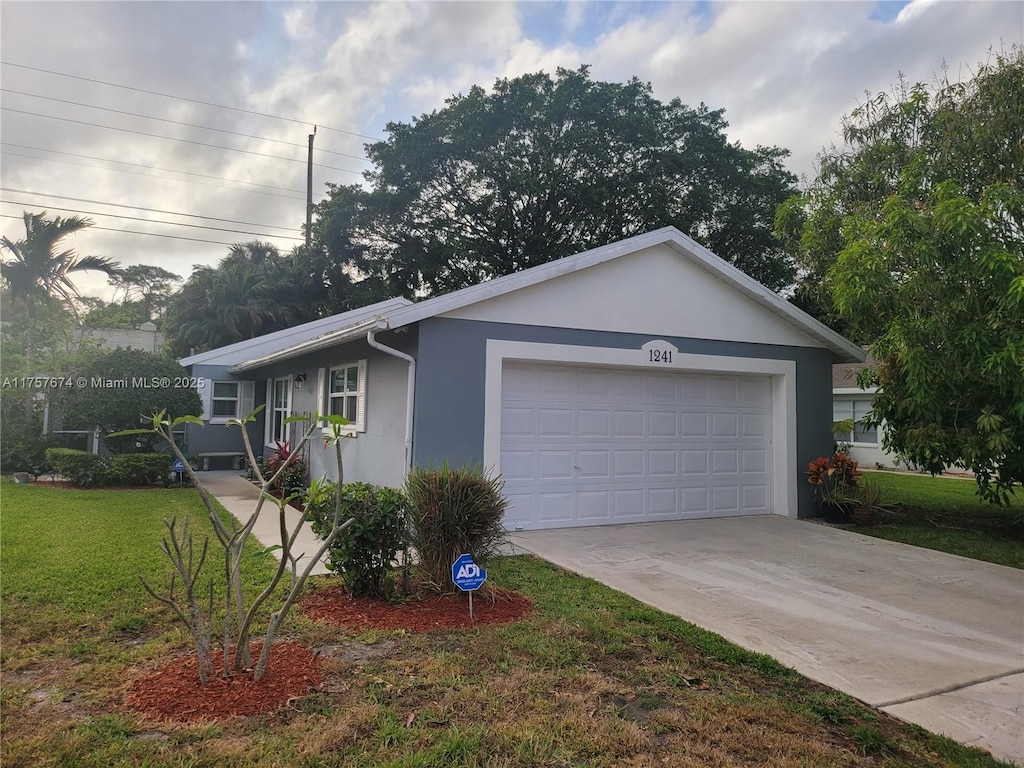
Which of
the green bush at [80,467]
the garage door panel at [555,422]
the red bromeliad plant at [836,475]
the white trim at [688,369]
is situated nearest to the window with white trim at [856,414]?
the red bromeliad plant at [836,475]

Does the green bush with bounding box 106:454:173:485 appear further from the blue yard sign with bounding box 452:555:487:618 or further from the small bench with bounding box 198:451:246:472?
the blue yard sign with bounding box 452:555:487:618

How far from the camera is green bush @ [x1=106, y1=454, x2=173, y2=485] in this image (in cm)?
1216

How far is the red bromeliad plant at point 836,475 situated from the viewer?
976 cm

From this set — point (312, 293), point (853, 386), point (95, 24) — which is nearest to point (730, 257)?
point (853, 386)

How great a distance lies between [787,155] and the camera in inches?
938

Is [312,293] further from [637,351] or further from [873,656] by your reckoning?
[873,656]

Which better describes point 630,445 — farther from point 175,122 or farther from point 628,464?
point 175,122

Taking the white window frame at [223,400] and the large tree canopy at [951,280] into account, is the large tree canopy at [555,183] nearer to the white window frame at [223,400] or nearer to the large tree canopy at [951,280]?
the white window frame at [223,400]

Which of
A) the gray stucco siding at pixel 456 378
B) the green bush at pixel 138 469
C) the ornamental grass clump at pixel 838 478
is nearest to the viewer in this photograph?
the gray stucco siding at pixel 456 378

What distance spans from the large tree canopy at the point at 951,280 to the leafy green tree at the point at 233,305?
68.3 ft

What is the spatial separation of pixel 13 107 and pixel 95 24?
1013 cm

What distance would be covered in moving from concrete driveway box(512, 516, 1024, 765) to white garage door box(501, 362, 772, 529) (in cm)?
42

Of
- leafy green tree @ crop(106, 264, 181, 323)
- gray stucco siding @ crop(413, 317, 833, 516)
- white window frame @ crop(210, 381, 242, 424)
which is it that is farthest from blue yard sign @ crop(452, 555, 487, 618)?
leafy green tree @ crop(106, 264, 181, 323)

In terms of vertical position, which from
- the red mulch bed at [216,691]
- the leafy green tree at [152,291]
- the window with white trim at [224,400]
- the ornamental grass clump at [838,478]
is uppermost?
the leafy green tree at [152,291]
